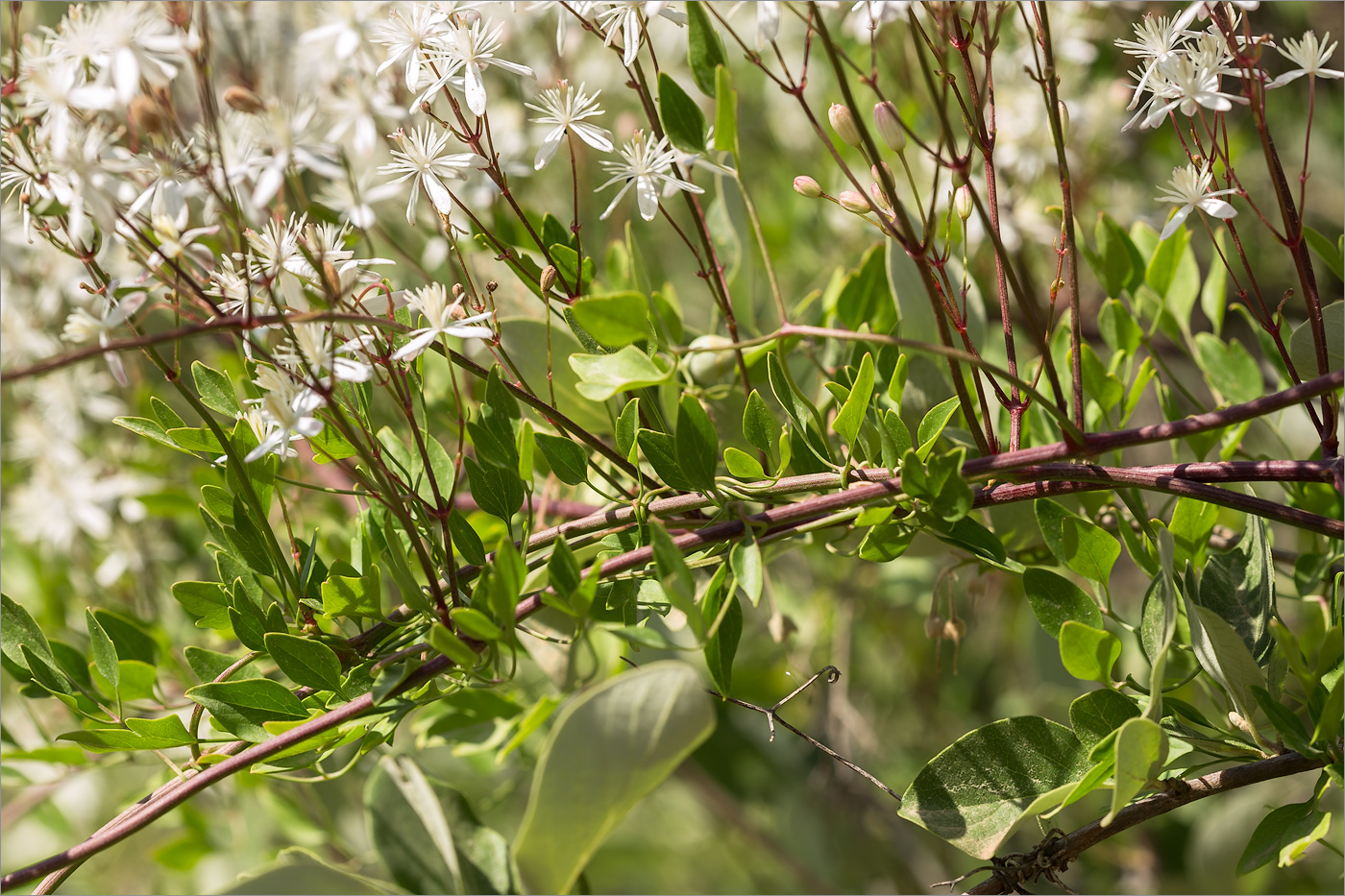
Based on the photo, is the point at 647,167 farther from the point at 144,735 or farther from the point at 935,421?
the point at 144,735

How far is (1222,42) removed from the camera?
10.7 inches

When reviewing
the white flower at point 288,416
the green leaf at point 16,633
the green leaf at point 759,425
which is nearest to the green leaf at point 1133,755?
the green leaf at point 759,425

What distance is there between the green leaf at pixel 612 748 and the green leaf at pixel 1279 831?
0.19 metres

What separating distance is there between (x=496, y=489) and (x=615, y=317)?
0.28ft

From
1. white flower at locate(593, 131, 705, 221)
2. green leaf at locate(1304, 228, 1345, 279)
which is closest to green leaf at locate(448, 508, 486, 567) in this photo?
white flower at locate(593, 131, 705, 221)

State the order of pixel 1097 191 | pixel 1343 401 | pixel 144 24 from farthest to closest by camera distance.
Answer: pixel 1097 191 → pixel 1343 401 → pixel 144 24

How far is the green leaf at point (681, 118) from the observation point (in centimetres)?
27

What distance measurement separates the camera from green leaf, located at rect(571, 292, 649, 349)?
241mm

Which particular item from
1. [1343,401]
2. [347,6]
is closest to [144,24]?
[347,6]

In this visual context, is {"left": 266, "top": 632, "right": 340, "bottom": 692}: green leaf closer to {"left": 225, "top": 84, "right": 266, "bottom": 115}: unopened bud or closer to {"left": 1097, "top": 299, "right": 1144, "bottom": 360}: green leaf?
{"left": 225, "top": 84, "right": 266, "bottom": 115}: unopened bud

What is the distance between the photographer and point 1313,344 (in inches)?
12.3

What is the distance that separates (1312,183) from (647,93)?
1.09 m

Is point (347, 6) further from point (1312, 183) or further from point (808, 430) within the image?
point (1312, 183)

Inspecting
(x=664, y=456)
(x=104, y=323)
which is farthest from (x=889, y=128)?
(x=104, y=323)
